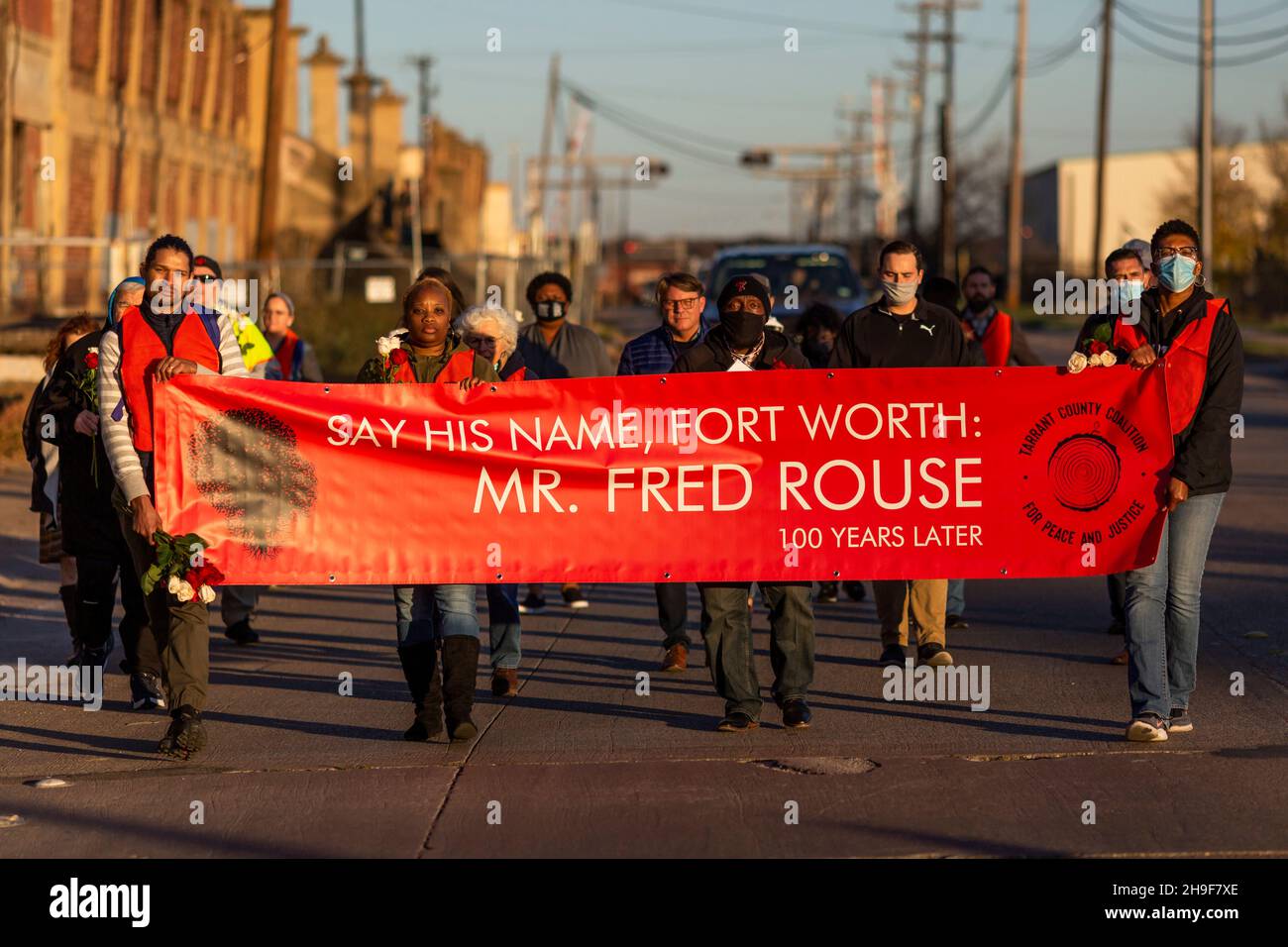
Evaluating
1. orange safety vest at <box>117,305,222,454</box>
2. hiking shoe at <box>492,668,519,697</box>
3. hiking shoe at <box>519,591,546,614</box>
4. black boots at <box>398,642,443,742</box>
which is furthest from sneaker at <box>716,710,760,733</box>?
hiking shoe at <box>519,591,546,614</box>

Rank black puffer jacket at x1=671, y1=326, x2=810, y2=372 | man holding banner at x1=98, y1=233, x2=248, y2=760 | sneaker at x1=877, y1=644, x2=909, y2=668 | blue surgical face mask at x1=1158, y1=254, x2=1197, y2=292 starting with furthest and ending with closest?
sneaker at x1=877, y1=644, x2=909, y2=668 → black puffer jacket at x1=671, y1=326, x2=810, y2=372 → man holding banner at x1=98, y1=233, x2=248, y2=760 → blue surgical face mask at x1=1158, y1=254, x2=1197, y2=292

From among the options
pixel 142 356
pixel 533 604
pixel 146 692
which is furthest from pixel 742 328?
pixel 533 604

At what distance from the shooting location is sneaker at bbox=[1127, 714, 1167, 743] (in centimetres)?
820

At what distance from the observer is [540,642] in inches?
450

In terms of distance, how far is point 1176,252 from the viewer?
834cm

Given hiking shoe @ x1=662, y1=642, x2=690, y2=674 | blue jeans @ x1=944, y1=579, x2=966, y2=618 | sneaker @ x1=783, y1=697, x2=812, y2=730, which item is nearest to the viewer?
sneaker @ x1=783, y1=697, x2=812, y2=730

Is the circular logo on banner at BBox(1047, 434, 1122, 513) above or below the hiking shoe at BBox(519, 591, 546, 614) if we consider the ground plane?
above

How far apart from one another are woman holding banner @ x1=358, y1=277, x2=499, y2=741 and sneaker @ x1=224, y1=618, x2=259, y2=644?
2.79 meters

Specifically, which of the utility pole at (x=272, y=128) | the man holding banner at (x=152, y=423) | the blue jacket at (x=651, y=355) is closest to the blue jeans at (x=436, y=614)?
the man holding banner at (x=152, y=423)

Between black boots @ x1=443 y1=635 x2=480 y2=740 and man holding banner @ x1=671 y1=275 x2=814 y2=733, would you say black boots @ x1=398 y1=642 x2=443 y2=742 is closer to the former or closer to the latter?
black boots @ x1=443 y1=635 x2=480 y2=740

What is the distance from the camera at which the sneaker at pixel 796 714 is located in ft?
28.6

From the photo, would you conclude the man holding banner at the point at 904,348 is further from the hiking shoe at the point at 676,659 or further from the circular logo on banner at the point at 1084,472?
the circular logo on banner at the point at 1084,472

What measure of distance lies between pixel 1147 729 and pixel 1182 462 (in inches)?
43.8
